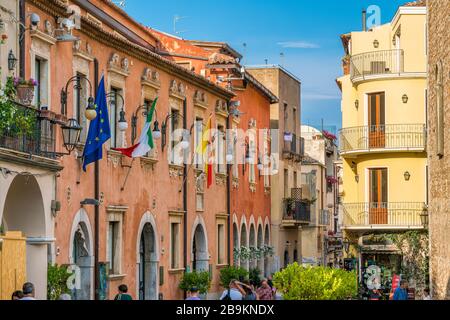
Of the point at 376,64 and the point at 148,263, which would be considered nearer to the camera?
the point at 148,263

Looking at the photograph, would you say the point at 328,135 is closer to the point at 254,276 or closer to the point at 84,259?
the point at 254,276

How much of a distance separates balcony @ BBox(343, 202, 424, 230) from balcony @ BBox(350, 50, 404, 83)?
4881 millimetres

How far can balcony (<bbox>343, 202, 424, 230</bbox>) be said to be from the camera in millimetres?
38594

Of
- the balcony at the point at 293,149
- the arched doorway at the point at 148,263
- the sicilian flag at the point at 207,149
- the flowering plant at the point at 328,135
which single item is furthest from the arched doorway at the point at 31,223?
the flowering plant at the point at 328,135

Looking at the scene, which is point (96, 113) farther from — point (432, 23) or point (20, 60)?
point (432, 23)

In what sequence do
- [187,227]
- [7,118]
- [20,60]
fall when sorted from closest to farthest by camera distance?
[7,118] < [20,60] < [187,227]

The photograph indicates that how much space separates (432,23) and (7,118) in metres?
13.9

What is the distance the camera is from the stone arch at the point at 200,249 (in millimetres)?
34906

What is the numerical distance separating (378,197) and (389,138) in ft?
7.70

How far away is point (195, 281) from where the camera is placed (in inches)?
1247

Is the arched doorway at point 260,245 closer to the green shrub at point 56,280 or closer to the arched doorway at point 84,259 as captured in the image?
the arched doorway at point 84,259

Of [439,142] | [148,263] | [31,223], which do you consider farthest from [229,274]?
[31,223]

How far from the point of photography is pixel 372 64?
1602 inches

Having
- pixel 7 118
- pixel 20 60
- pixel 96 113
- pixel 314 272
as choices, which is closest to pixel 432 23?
pixel 314 272
